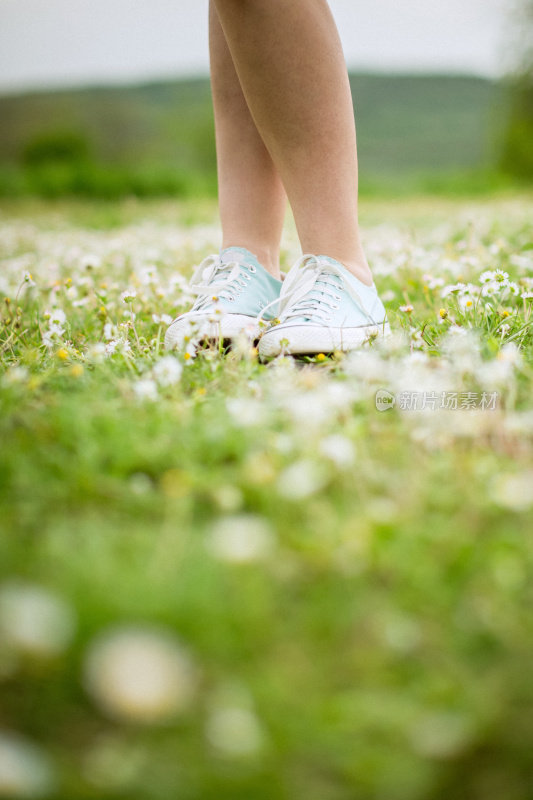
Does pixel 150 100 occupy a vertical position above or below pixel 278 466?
above

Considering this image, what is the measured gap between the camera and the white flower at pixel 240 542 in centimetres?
80

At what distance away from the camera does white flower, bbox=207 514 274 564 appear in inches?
31.5

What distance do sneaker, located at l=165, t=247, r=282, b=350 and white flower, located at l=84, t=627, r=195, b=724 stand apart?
1.15 metres

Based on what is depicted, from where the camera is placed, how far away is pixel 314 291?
186 cm

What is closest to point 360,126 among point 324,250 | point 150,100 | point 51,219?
point 150,100

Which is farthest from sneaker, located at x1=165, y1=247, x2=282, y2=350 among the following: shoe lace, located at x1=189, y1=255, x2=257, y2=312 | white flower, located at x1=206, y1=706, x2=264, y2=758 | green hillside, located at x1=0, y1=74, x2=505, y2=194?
green hillside, located at x1=0, y1=74, x2=505, y2=194

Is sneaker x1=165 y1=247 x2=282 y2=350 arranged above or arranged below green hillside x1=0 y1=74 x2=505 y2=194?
below

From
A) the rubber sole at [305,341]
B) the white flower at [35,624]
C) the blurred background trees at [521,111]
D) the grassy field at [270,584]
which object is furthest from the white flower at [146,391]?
the blurred background trees at [521,111]

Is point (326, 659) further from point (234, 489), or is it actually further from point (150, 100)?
point (150, 100)

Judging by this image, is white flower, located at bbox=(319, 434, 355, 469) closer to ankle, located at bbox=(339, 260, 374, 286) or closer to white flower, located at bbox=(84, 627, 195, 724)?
white flower, located at bbox=(84, 627, 195, 724)

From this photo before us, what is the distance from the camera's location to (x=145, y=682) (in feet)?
2.02

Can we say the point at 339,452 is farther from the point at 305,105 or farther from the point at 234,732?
the point at 305,105

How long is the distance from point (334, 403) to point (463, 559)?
0.48 metres

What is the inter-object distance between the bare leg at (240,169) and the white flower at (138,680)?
178 cm
